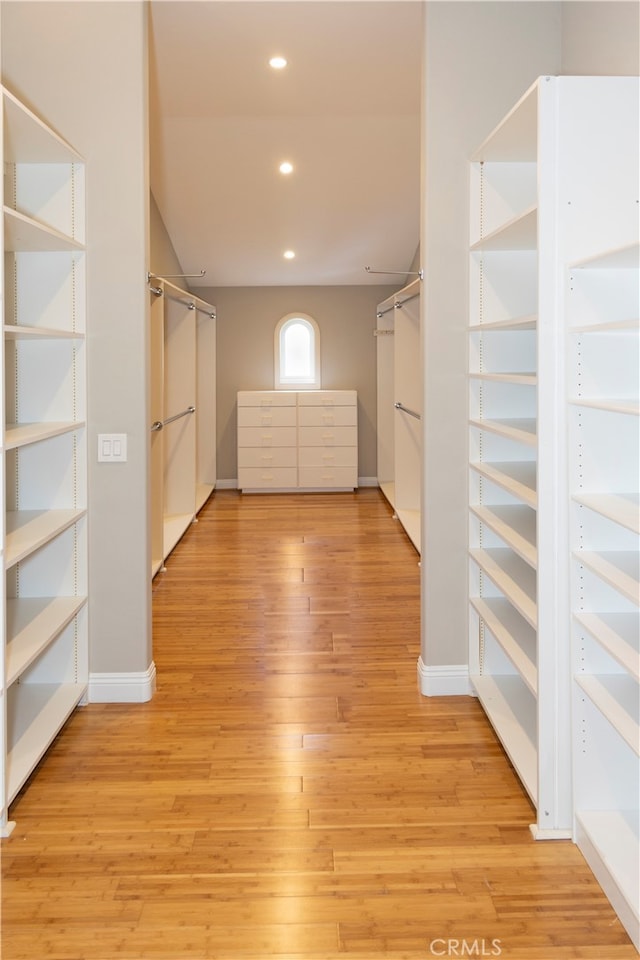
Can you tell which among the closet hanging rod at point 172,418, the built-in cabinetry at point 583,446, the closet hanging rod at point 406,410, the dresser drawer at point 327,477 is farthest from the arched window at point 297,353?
the built-in cabinetry at point 583,446

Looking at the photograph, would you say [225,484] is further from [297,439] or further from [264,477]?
[297,439]

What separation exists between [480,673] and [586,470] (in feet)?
4.33

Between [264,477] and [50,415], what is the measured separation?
18.0 ft

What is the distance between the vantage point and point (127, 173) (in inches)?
121

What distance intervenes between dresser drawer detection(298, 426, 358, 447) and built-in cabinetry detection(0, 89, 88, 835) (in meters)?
5.45

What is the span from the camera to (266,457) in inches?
336

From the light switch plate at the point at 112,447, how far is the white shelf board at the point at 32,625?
525 millimetres

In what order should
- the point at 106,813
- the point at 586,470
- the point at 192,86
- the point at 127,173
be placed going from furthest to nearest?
the point at 192,86 → the point at 127,173 → the point at 106,813 → the point at 586,470

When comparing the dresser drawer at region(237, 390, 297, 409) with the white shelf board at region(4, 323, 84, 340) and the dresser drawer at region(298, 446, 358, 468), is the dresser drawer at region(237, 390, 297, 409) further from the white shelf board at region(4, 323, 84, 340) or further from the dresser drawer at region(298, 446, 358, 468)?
the white shelf board at region(4, 323, 84, 340)

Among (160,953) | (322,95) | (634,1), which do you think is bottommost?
(160,953)

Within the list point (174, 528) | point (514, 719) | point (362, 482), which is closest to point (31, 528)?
point (514, 719)

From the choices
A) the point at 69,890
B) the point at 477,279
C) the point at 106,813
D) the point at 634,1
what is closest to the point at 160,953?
the point at 69,890

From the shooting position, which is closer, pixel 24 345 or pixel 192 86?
pixel 24 345

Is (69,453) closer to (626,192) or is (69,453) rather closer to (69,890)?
(69,890)
